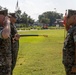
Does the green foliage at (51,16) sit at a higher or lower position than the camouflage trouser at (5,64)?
lower

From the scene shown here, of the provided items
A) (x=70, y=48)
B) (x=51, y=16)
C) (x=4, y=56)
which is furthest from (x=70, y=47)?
(x=51, y=16)

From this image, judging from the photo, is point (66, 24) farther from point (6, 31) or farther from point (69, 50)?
point (6, 31)

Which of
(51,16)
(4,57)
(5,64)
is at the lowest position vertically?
(51,16)

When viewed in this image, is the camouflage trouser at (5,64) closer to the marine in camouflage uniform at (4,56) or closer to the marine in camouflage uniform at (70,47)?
the marine in camouflage uniform at (4,56)

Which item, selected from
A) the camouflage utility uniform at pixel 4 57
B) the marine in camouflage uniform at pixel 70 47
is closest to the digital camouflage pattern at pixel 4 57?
the camouflage utility uniform at pixel 4 57

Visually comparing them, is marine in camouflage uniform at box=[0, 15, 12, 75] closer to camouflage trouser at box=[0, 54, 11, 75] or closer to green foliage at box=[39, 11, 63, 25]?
camouflage trouser at box=[0, 54, 11, 75]

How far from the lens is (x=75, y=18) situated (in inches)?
218

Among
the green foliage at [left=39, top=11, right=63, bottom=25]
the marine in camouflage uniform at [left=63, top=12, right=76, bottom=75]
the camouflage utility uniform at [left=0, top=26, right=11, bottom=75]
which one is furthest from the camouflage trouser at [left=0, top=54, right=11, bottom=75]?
the green foliage at [left=39, top=11, right=63, bottom=25]

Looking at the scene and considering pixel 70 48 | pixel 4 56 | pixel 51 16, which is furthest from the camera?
pixel 51 16

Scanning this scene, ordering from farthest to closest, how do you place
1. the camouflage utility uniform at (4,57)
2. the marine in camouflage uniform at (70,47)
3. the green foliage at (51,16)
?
the green foliage at (51,16), the marine in camouflage uniform at (70,47), the camouflage utility uniform at (4,57)

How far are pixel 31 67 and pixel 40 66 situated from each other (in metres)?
0.36

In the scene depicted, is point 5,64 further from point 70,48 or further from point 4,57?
point 70,48

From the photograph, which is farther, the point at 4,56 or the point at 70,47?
the point at 70,47

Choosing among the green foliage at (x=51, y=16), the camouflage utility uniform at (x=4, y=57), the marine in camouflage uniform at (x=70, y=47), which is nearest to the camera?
the camouflage utility uniform at (x=4, y=57)
